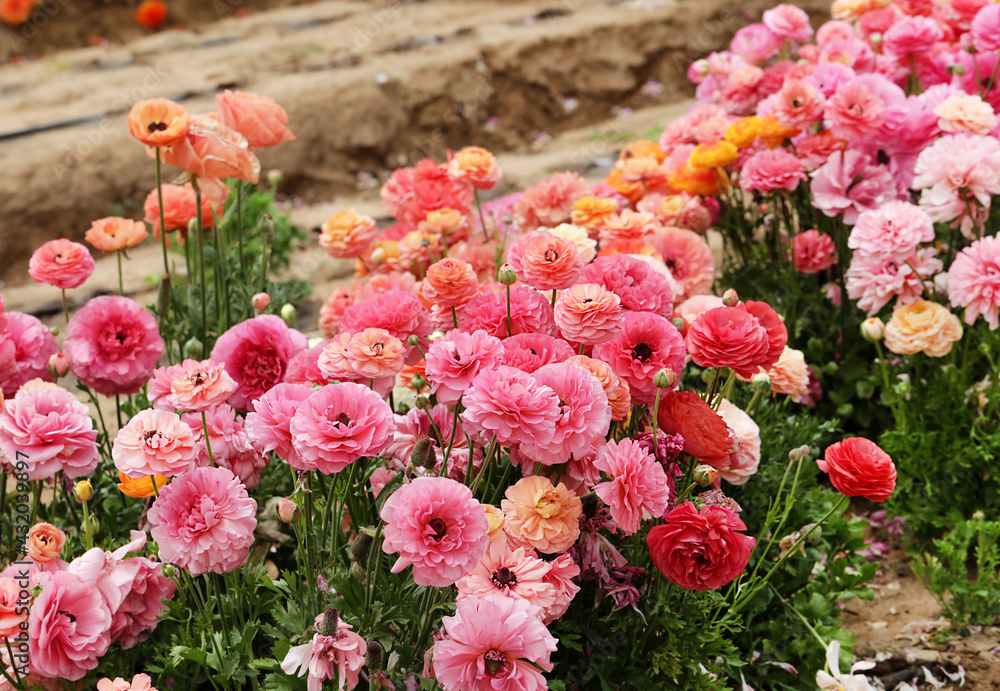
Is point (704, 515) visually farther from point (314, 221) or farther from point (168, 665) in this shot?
point (314, 221)

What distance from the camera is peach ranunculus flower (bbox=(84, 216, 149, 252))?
2.02 metres

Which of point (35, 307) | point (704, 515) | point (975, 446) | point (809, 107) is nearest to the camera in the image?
point (704, 515)

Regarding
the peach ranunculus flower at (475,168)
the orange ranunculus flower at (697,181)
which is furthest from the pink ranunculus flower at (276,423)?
the orange ranunculus flower at (697,181)

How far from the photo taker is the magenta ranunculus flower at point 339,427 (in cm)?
112

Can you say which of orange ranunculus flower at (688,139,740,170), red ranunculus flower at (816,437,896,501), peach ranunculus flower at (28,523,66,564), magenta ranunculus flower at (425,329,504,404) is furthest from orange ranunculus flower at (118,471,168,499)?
orange ranunculus flower at (688,139,740,170)

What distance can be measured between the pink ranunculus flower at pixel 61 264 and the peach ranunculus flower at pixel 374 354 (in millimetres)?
845

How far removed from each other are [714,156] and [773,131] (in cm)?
20

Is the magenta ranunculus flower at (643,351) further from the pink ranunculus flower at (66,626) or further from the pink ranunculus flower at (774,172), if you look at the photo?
the pink ranunculus flower at (774,172)

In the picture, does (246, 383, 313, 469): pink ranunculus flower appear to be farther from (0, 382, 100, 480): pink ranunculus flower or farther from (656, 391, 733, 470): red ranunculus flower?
(656, 391, 733, 470): red ranunculus flower

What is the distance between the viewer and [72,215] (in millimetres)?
4117

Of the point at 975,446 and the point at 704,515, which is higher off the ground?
the point at 704,515

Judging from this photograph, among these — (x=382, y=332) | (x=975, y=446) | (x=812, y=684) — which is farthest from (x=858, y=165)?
(x=382, y=332)

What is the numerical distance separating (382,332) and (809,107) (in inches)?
65.7

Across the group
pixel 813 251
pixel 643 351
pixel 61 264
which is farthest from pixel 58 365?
pixel 813 251
